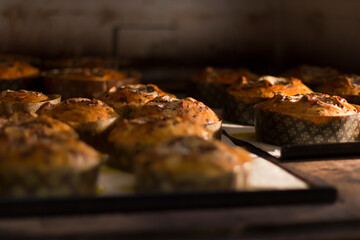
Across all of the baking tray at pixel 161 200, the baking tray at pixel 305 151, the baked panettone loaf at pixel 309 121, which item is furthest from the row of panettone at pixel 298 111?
the baking tray at pixel 161 200

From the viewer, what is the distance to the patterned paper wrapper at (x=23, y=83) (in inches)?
131

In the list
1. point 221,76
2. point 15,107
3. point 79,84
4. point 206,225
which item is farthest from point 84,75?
point 206,225

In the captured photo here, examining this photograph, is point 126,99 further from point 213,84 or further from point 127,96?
point 213,84

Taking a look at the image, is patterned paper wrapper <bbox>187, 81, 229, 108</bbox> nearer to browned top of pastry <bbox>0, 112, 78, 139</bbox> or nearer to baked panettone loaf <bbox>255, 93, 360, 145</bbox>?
baked panettone loaf <bbox>255, 93, 360, 145</bbox>

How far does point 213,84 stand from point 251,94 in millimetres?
631

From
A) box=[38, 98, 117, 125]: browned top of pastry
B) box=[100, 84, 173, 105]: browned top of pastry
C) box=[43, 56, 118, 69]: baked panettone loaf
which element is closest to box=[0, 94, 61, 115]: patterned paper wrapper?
box=[38, 98, 117, 125]: browned top of pastry

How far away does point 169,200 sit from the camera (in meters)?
1.44

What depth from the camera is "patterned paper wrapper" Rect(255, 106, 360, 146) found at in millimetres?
2357

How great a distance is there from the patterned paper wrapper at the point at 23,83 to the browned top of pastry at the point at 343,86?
7.19 feet

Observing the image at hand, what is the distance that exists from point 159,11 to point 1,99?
2.55 m

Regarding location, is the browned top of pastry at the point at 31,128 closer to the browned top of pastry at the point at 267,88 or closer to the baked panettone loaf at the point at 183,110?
the baked panettone loaf at the point at 183,110

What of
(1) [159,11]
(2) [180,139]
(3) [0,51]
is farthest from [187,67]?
(2) [180,139]

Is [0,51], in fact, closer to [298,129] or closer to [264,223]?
[298,129]

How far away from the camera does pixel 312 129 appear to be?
2.37 meters
